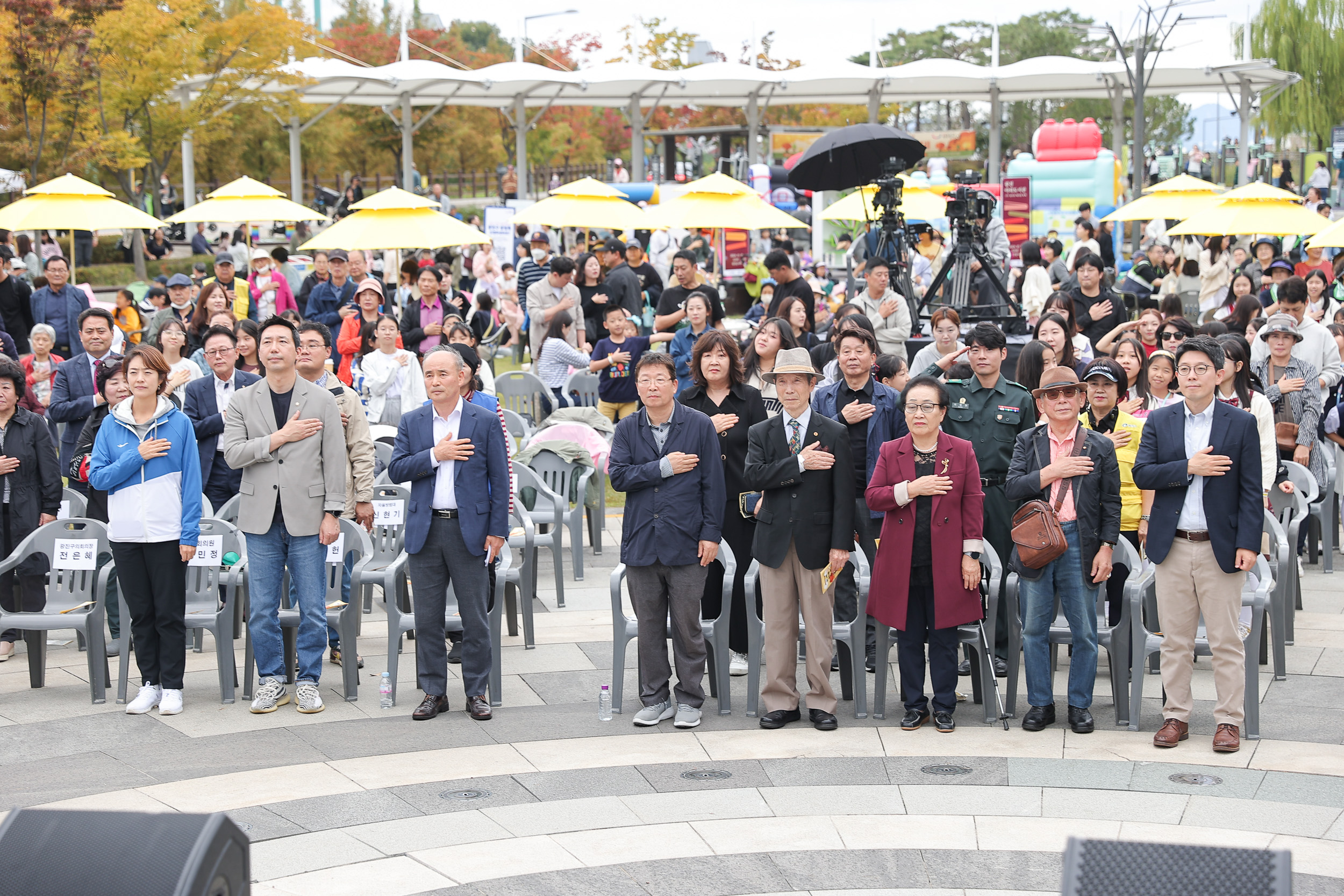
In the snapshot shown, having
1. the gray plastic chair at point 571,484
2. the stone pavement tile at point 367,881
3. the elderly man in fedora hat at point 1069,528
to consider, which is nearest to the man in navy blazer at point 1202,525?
the elderly man in fedora hat at point 1069,528

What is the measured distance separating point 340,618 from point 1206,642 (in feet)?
14.6

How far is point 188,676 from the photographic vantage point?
787cm

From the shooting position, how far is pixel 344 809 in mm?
5797

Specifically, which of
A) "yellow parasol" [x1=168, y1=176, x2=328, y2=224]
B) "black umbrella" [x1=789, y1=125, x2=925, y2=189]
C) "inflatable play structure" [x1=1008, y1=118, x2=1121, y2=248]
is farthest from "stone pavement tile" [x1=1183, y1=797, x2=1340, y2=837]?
"inflatable play structure" [x1=1008, y1=118, x2=1121, y2=248]

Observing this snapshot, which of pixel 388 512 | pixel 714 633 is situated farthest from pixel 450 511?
pixel 714 633

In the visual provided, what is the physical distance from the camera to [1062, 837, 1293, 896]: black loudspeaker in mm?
3113

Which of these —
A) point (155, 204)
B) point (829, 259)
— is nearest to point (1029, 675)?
point (829, 259)

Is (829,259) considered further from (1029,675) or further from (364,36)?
(364,36)

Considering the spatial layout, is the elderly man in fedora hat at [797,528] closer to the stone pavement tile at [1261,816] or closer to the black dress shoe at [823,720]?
the black dress shoe at [823,720]

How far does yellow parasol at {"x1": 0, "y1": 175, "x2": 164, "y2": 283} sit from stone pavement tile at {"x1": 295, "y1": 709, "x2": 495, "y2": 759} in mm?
8327

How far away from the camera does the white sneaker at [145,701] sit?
23.4 feet

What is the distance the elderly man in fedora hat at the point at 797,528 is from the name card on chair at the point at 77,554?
12.3 feet

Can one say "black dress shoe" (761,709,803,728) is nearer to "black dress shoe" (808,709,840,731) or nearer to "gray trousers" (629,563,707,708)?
"black dress shoe" (808,709,840,731)

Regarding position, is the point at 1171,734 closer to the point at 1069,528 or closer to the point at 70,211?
the point at 1069,528
